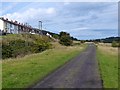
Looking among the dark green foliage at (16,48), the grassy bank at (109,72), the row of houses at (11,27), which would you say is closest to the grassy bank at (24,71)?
the grassy bank at (109,72)

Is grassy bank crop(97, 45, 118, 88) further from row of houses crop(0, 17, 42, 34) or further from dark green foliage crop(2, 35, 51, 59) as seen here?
row of houses crop(0, 17, 42, 34)

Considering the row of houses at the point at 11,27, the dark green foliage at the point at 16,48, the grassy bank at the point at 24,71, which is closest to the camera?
the grassy bank at the point at 24,71

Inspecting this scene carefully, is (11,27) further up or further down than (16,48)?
further up

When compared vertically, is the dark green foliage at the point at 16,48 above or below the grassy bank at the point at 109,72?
above

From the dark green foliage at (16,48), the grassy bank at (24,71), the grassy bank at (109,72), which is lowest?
the grassy bank at (109,72)

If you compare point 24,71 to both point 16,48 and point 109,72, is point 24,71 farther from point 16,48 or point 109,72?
point 16,48

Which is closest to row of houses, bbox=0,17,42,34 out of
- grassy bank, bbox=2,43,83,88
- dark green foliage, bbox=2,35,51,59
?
dark green foliage, bbox=2,35,51,59

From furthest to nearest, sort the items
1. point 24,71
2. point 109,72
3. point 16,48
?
point 16,48
point 24,71
point 109,72

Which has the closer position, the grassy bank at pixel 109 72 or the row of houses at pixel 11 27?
the grassy bank at pixel 109 72

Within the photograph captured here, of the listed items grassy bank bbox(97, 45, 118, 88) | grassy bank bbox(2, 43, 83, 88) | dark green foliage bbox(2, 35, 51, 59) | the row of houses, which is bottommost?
grassy bank bbox(97, 45, 118, 88)

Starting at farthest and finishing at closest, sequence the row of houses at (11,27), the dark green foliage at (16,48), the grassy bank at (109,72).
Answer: the row of houses at (11,27) → the dark green foliage at (16,48) → the grassy bank at (109,72)

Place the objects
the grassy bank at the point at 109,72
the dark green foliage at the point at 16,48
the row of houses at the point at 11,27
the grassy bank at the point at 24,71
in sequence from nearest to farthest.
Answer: the grassy bank at the point at 109,72 < the grassy bank at the point at 24,71 < the dark green foliage at the point at 16,48 < the row of houses at the point at 11,27

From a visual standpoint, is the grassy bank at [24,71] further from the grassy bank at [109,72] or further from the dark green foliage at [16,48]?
the dark green foliage at [16,48]

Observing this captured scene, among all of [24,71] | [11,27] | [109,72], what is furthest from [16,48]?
[11,27]
